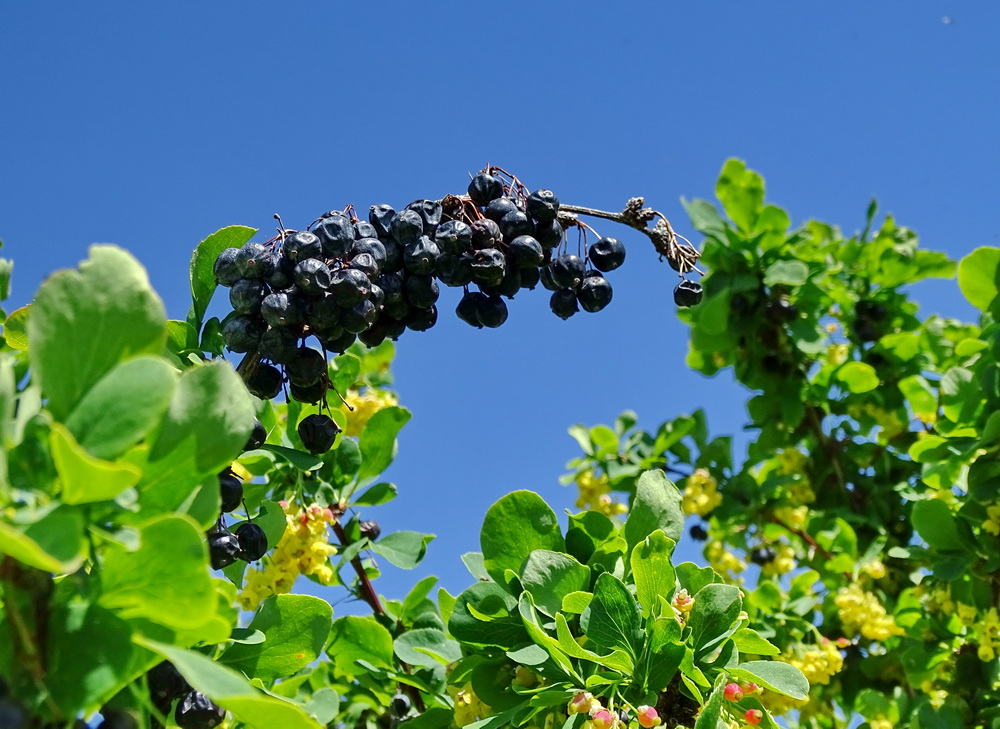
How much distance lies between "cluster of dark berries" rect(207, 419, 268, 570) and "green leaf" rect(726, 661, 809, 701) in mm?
956

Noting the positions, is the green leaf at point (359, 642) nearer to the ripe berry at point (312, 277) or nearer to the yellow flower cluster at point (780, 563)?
the ripe berry at point (312, 277)

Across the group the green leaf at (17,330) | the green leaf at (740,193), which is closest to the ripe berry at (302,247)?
the green leaf at (17,330)

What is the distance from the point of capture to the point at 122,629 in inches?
38.2

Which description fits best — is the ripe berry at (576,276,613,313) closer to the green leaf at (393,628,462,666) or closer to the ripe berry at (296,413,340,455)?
the ripe berry at (296,413,340,455)

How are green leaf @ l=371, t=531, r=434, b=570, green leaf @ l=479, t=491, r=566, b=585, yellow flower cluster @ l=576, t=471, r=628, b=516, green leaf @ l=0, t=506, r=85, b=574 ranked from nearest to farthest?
green leaf @ l=0, t=506, r=85, b=574 < green leaf @ l=479, t=491, r=566, b=585 < green leaf @ l=371, t=531, r=434, b=570 < yellow flower cluster @ l=576, t=471, r=628, b=516

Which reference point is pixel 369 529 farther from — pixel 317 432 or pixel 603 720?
pixel 603 720

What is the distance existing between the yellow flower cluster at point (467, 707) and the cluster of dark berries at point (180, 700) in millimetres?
651

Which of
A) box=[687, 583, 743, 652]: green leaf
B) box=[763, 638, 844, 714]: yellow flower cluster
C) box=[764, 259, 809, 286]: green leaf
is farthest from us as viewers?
box=[764, 259, 809, 286]: green leaf

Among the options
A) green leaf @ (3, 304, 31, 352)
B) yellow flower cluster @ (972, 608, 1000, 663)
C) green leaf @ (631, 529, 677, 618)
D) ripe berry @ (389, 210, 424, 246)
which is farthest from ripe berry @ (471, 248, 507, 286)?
yellow flower cluster @ (972, 608, 1000, 663)

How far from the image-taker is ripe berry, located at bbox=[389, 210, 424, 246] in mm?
1862

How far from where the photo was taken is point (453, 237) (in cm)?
188

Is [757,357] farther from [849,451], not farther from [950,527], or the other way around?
[950,527]

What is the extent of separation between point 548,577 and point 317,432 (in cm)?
60

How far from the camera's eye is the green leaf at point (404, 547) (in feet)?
8.63
